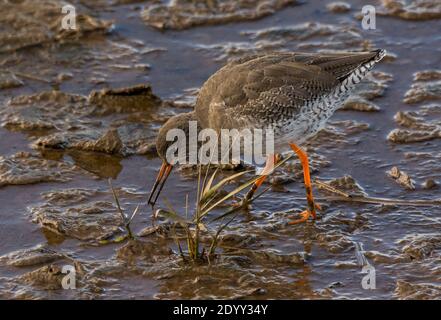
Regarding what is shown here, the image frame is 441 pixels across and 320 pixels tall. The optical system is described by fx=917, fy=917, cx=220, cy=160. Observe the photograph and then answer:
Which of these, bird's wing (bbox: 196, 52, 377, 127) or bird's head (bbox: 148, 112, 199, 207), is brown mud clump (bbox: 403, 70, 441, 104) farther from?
bird's head (bbox: 148, 112, 199, 207)

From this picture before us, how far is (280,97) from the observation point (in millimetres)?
7922

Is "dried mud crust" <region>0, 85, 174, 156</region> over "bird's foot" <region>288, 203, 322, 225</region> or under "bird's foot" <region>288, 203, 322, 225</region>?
over

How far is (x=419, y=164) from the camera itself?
8602 mm

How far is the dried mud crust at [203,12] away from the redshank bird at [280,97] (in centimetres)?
318

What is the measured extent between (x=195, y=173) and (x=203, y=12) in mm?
3410

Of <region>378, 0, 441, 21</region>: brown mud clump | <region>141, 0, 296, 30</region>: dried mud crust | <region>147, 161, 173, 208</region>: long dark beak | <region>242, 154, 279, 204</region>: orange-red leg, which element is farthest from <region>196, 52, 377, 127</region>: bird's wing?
<region>141, 0, 296, 30</region>: dried mud crust

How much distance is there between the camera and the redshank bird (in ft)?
26.0

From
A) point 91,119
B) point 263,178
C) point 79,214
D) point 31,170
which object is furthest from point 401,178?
→ point 31,170

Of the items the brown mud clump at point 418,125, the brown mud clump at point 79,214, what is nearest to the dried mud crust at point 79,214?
the brown mud clump at point 79,214

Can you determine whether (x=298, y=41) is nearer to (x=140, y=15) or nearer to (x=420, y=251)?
(x=140, y=15)

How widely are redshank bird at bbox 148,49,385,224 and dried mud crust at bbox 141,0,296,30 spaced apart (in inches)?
125

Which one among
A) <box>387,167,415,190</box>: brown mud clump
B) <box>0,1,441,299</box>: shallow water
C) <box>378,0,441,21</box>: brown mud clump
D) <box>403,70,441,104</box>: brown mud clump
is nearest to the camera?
<box>0,1,441,299</box>: shallow water

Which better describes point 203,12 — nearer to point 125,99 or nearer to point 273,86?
point 125,99

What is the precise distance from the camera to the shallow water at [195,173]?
23.2 feet
